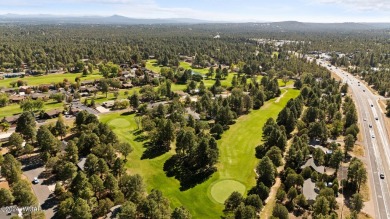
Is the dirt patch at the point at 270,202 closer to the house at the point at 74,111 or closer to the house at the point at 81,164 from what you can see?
the house at the point at 81,164

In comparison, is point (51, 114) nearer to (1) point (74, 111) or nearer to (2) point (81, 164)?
(1) point (74, 111)

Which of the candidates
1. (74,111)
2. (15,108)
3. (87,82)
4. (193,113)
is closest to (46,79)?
(87,82)

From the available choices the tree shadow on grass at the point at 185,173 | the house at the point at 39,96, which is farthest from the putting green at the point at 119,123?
the house at the point at 39,96

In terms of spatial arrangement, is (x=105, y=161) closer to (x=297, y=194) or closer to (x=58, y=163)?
(x=58, y=163)

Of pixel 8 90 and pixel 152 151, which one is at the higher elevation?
pixel 152 151

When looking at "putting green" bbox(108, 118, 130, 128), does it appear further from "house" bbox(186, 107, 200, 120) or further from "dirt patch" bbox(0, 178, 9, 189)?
"dirt patch" bbox(0, 178, 9, 189)

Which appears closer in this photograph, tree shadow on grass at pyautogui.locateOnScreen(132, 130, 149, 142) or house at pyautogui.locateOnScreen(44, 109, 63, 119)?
tree shadow on grass at pyautogui.locateOnScreen(132, 130, 149, 142)

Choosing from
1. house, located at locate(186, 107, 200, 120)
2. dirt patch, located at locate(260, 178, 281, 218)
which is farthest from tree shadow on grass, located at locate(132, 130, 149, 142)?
dirt patch, located at locate(260, 178, 281, 218)
